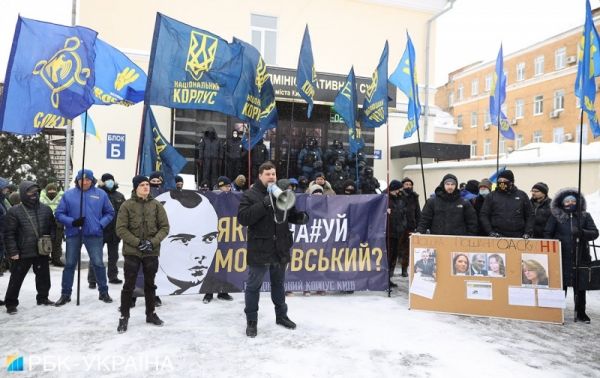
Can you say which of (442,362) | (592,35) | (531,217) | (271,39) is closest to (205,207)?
(442,362)

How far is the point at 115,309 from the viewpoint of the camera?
564 cm

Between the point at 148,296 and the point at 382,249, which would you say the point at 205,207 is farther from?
the point at 382,249

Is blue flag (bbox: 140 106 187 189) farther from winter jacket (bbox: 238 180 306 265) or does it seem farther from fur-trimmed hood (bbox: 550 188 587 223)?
fur-trimmed hood (bbox: 550 188 587 223)

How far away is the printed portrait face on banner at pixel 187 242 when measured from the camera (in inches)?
236

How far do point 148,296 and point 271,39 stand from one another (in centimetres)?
1376

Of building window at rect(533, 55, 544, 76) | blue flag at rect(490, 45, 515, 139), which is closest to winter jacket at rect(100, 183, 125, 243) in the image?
blue flag at rect(490, 45, 515, 139)

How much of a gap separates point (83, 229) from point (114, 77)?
2.86m

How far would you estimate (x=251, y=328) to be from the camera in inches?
186

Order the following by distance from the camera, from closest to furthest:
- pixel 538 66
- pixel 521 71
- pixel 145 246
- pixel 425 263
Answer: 1. pixel 145 246
2. pixel 425 263
3. pixel 538 66
4. pixel 521 71

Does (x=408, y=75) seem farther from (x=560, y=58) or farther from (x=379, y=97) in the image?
(x=560, y=58)

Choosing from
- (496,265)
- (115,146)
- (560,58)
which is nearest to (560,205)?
(496,265)

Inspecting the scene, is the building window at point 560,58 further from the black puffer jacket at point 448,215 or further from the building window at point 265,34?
the black puffer jacket at point 448,215

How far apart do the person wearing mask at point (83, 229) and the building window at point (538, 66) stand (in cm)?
4005

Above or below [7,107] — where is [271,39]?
above
